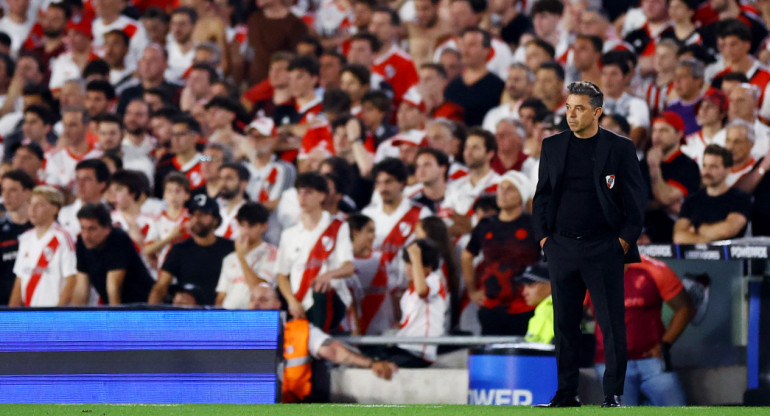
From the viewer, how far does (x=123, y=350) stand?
8.25 metres

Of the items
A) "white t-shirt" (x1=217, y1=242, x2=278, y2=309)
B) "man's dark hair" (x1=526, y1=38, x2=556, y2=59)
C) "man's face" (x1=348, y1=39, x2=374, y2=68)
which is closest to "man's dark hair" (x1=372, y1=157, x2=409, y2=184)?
"white t-shirt" (x1=217, y1=242, x2=278, y2=309)

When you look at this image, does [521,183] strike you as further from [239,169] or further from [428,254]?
[239,169]

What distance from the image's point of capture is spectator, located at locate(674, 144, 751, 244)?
9.68m

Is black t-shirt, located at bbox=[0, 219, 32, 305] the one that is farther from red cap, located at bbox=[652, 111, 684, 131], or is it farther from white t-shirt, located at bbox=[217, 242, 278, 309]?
red cap, located at bbox=[652, 111, 684, 131]

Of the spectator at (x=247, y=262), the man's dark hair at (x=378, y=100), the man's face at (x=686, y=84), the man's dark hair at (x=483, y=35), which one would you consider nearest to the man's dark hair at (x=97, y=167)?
the spectator at (x=247, y=262)

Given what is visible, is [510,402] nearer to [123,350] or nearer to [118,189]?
[123,350]

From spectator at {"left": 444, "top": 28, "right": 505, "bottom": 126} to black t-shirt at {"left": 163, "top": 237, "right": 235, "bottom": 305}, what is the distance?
3.31 meters

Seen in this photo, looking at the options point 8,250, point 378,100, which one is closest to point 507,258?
point 378,100

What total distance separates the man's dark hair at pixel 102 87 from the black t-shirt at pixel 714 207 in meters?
7.49

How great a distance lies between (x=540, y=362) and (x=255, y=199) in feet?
15.0

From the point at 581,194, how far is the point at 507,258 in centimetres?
363

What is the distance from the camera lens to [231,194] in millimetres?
11719

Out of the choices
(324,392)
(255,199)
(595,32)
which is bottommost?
(324,392)

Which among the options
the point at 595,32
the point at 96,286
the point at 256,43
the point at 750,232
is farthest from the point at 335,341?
the point at 256,43
